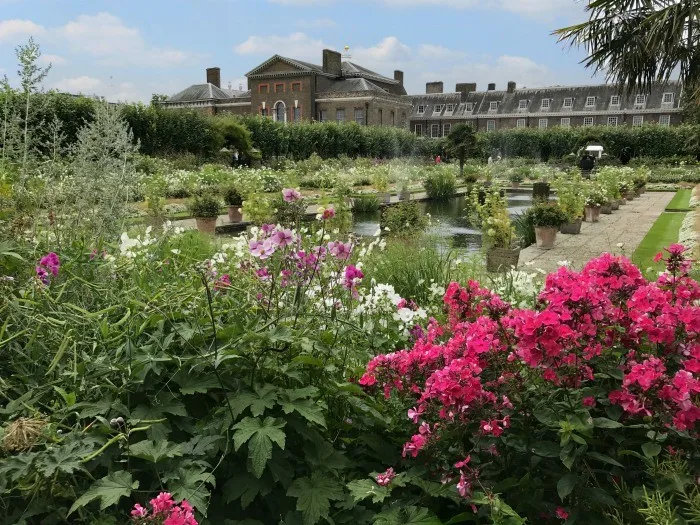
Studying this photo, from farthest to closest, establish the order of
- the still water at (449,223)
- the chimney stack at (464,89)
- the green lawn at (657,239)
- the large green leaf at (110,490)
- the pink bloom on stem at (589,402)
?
the chimney stack at (464,89), the still water at (449,223), the green lawn at (657,239), the pink bloom on stem at (589,402), the large green leaf at (110,490)

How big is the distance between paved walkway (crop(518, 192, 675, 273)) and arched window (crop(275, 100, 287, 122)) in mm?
43813

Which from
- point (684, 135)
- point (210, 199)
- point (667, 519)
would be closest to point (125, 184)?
point (667, 519)

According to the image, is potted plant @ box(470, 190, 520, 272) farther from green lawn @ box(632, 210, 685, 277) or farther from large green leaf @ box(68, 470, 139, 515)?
large green leaf @ box(68, 470, 139, 515)

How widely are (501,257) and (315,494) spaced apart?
5.94 m

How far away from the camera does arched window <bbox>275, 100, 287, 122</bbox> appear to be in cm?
5522

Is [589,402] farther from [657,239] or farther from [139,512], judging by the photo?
[657,239]

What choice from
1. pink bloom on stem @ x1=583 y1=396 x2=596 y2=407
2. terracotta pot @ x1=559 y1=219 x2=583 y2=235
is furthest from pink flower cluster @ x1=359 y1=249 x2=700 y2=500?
terracotta pot @ x1=559 y1=219 x2=583 y2=235

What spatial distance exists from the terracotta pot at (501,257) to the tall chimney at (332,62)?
5124cm

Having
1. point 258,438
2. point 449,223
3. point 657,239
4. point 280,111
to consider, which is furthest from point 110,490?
point 280,111

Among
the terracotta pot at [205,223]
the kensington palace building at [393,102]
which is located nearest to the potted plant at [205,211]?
the terracotta pot at [205,223]

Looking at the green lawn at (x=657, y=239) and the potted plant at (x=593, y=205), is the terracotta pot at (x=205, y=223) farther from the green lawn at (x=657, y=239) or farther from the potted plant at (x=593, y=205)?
the potted plant at (x=593, y=205)

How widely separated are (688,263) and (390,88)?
206ft

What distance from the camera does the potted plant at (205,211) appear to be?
9805 millimetres

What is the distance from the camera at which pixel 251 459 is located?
152 cm
